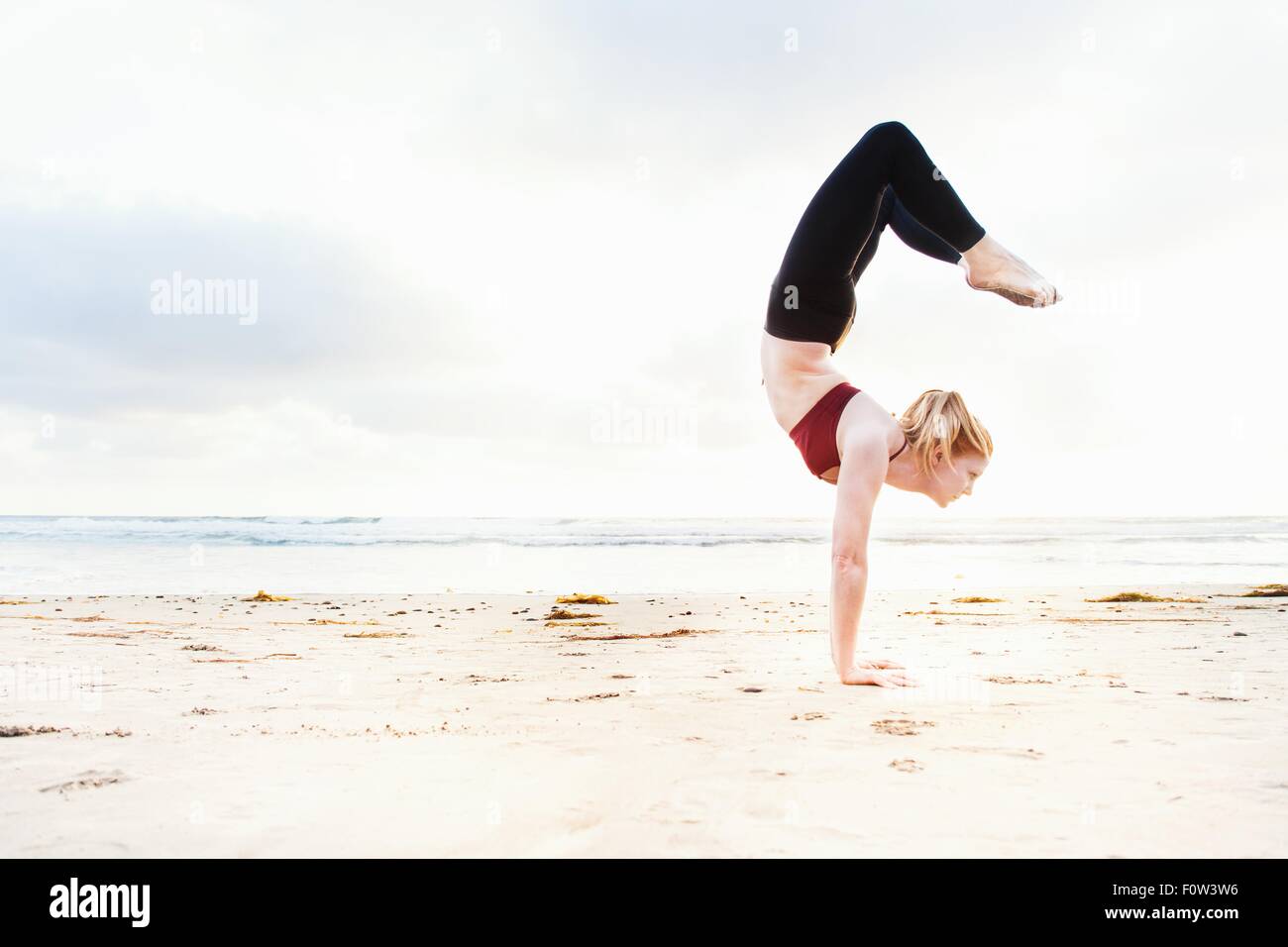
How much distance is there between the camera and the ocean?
11805 millimetres

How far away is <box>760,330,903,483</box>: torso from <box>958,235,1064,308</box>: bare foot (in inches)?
30.0

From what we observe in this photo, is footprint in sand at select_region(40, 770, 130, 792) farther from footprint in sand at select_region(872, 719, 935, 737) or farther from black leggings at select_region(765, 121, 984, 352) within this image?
black leggings at select_region(765, 121, 984, 352)

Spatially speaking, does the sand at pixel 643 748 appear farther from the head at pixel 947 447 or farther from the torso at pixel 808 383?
the torso at pixel 808 383

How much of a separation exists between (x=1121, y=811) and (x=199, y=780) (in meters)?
2.76

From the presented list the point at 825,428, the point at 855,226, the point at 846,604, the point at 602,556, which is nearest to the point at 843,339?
the point at 825,428

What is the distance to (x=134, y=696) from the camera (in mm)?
3916

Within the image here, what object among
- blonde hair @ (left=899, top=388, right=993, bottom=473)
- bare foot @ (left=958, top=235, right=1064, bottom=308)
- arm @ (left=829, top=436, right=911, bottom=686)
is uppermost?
bare foot @ (left=958, top=235, right=1064, bottom=308)

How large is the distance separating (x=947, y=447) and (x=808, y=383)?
2.31ft

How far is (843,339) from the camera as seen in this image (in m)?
3.83

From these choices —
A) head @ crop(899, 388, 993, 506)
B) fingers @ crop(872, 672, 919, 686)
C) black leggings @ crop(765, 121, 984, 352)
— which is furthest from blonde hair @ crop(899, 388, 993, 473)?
fingers @ crop(872, 672, 919, 686)

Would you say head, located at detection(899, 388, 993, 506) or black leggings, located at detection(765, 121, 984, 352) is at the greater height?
black leggings, located at detection(765, 121, 984, 352)

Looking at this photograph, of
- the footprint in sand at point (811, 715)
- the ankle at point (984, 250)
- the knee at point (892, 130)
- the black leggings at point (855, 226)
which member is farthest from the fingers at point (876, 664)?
the knee at point (892, 130)

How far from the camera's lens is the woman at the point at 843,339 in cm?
325
